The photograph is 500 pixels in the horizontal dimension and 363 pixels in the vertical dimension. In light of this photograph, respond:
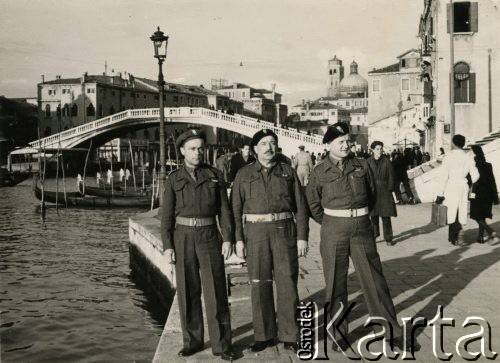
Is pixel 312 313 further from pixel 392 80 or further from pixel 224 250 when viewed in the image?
pixel 392 80

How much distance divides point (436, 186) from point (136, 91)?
5985 centimetres

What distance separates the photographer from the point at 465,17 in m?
23.7

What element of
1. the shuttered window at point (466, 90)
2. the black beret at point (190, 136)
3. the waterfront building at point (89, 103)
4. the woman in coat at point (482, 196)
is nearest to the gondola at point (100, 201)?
the shuttered window at point (466, 90)

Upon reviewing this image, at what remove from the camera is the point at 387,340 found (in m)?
4.18

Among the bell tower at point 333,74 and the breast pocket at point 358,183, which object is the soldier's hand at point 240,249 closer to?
the breast pocket at point 358,183

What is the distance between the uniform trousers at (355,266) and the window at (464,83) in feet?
69.2

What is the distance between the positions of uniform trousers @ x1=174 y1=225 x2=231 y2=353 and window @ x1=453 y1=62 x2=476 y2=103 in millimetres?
21496

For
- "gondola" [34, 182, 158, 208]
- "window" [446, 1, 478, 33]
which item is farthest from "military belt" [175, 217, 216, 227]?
"window" [446, 1, 478, 33]

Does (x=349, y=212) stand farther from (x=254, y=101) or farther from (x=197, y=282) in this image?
(x=254, y=101)

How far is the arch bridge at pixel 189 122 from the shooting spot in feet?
129

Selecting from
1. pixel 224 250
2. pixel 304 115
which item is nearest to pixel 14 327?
pixel 224 250

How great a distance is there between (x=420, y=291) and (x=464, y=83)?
64.8 ft

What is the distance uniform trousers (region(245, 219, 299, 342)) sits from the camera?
4.20 meters

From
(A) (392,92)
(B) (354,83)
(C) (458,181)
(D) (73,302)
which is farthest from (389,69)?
(B) (354,83)
